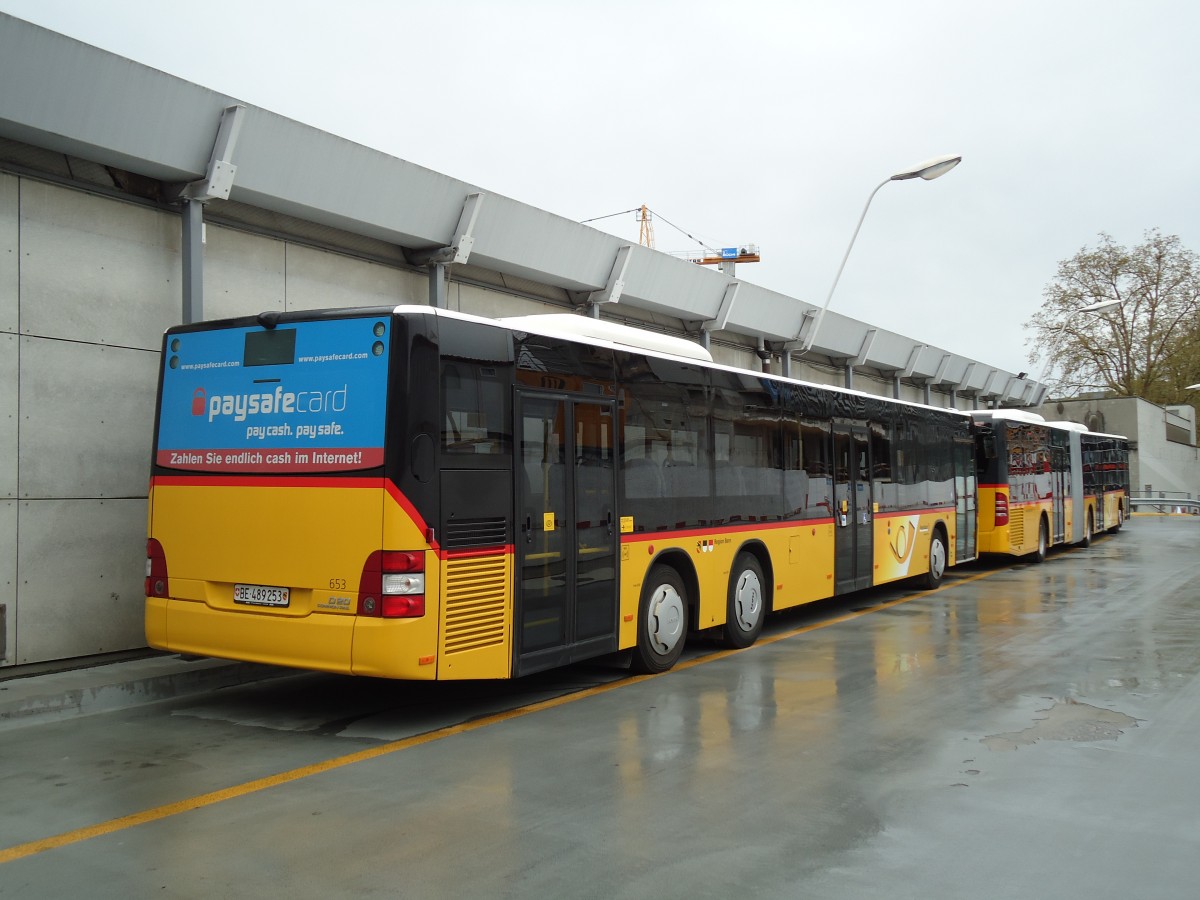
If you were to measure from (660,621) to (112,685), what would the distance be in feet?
15.1

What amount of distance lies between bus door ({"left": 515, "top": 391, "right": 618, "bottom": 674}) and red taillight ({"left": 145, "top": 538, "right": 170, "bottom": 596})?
2.74m

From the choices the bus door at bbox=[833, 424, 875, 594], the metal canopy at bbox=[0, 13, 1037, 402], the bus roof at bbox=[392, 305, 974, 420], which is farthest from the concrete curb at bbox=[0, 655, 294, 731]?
the bus door at bbox=[833, 424, 875, 594]

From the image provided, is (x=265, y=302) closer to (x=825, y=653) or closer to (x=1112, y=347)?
(x=825, y=653)

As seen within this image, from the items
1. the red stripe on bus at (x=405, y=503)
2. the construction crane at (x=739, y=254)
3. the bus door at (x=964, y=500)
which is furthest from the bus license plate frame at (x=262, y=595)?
the construction crane at (x=739, y=254)

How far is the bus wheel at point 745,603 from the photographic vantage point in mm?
10945

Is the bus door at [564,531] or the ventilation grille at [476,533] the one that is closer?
the ventilation grille at [476,533]

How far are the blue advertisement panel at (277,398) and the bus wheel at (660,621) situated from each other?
330 centimetres

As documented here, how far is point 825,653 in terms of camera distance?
10.8 m

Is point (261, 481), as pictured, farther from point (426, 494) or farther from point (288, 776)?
point (288, 776)

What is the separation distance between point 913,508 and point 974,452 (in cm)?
419

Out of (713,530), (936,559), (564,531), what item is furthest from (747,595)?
(936,559)

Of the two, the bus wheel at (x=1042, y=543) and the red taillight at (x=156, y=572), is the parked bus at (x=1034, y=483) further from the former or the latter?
the red taillight at (x=156, y=572)

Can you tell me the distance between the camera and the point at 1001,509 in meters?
20.4

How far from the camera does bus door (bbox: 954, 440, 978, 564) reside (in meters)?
18.2
